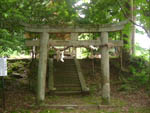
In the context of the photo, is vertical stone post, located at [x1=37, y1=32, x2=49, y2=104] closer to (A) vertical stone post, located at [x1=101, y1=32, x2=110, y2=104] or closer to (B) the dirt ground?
(B) the dirt ground

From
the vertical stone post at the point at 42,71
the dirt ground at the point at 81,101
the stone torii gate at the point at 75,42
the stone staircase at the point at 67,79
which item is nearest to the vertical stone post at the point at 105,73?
the stone torii gate at the point at 75,42

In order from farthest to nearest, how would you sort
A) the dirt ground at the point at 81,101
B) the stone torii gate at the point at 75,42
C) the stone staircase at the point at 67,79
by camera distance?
the stone staircase at the point at 67,79 < the stone torii gate at the point at 75,42 < the dirt ground at the point at 81,101

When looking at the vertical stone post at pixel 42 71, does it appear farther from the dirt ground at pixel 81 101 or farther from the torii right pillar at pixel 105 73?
the torii right pillar at pixel 105 73

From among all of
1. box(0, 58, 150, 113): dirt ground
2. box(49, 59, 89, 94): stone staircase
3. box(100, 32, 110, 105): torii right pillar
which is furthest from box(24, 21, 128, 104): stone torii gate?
box(49, 59, 89, 94): stone staircase

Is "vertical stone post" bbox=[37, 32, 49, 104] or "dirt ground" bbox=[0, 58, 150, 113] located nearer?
"dirt ground" bbox=[0, 58, 150, 113]

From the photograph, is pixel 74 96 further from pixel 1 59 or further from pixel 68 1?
pixel 68 1

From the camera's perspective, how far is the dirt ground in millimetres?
7055

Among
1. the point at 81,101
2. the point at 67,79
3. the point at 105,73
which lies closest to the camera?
the point at 105,73

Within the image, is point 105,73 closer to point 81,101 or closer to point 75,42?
point 75,42

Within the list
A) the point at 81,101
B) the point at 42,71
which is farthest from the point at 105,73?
the point at 42,71

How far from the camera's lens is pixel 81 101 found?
339 inches

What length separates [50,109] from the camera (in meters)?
7.11

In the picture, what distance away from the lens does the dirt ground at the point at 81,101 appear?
7.05m

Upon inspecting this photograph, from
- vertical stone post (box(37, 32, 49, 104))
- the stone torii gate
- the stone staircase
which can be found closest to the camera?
vertical stone post (box(37, 32, 49, 104))
